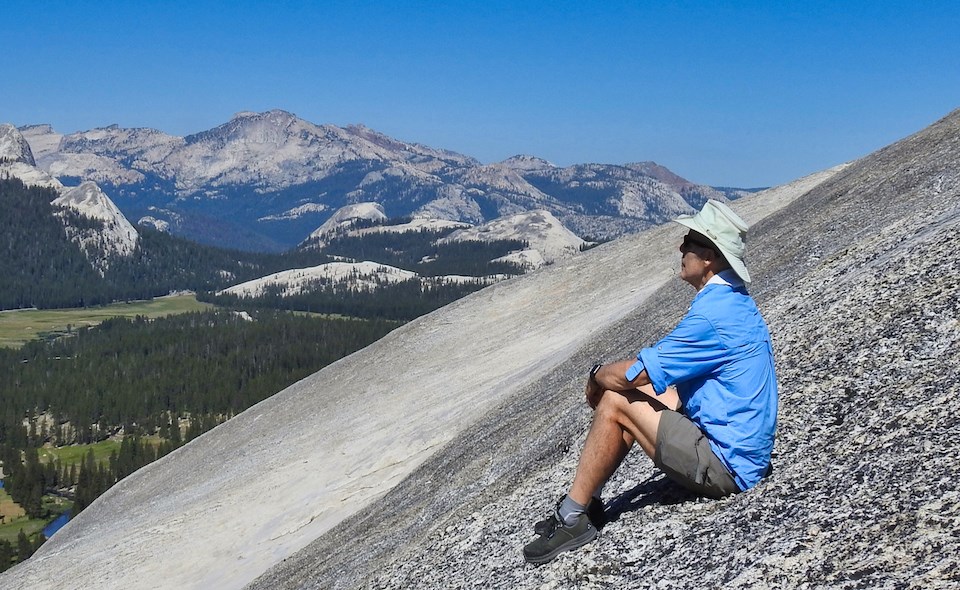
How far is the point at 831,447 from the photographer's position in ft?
38.8

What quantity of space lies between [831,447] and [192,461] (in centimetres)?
4762

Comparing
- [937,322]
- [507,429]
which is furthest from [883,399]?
[507,429]

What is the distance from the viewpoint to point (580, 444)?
1902 cm

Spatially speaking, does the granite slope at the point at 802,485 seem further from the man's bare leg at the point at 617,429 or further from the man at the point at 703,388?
the man's bare leg at the point at 617,429

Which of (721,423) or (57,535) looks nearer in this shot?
(721,423)

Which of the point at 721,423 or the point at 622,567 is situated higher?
the point at 721,423

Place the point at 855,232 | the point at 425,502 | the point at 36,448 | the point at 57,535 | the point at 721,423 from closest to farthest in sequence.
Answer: the point at 721,423 → the point at 425,502 → the point at 855,232 → the point at 57,535 → the point at 36,448

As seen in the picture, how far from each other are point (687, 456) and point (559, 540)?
2.46 m

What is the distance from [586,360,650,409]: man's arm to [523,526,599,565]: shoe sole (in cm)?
216

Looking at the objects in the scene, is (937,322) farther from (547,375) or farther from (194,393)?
(194,393)

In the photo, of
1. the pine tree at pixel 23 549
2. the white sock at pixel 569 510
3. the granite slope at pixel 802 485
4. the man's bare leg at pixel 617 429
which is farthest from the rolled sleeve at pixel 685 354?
the pine tree at pixel 23 549

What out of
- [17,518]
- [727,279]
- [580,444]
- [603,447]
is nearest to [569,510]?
[603,447]

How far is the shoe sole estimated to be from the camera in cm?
1170

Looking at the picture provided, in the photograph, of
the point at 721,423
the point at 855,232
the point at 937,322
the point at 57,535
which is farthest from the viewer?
the point at 57,535
